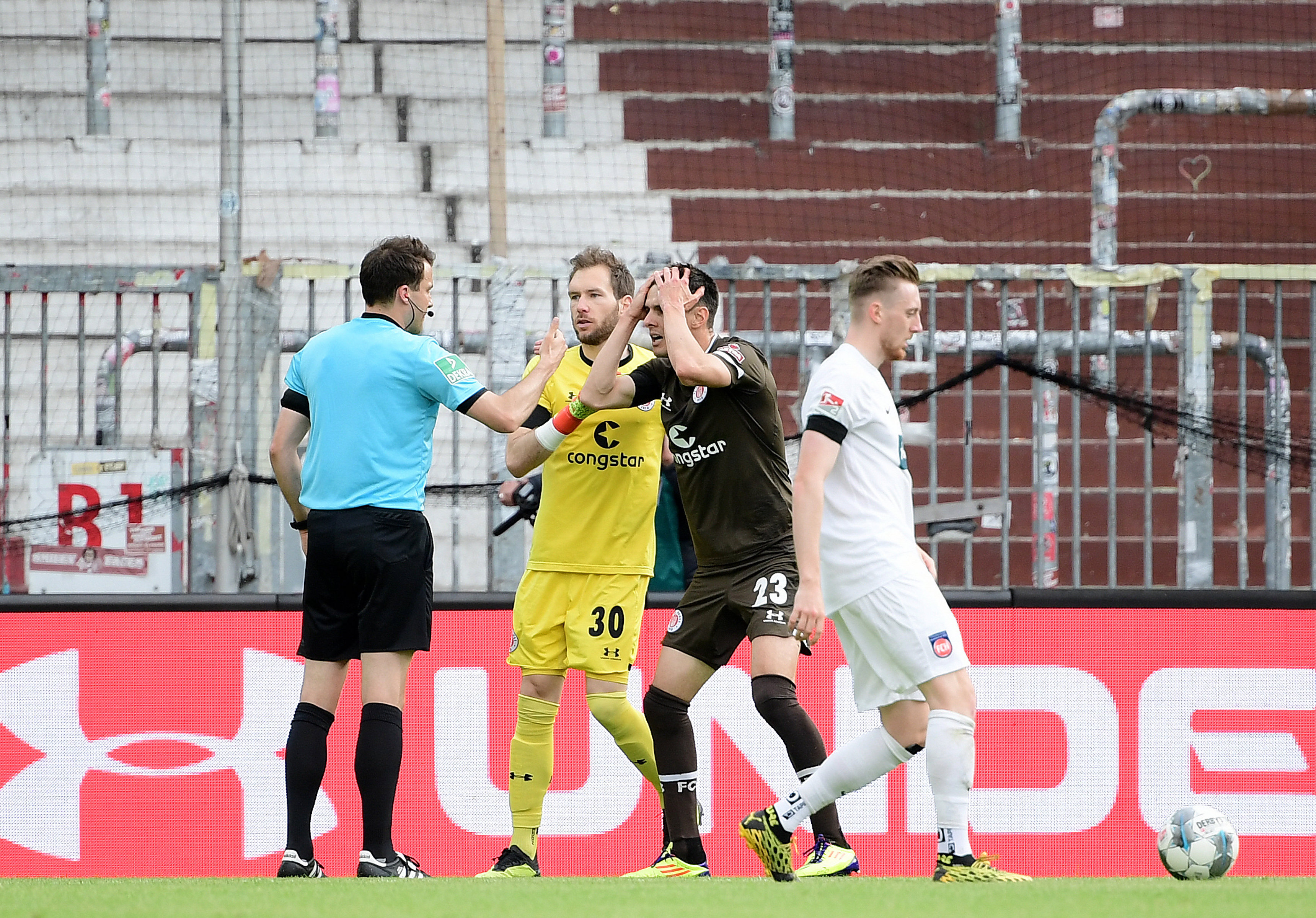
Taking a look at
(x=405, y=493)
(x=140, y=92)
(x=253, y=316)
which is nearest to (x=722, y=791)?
(x=405, y=493)

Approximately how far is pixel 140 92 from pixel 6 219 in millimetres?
1799

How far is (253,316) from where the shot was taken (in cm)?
664

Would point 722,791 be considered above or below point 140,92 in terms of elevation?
below

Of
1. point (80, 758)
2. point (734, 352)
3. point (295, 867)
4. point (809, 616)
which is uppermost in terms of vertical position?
point (734, 352)

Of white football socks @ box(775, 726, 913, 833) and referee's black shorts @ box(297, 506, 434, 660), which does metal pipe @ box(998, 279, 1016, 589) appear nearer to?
white football socks @ box(775, 726, 913, 833)

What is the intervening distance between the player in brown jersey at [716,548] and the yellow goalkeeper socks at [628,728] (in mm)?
158

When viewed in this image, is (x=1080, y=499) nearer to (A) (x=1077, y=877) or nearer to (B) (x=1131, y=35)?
(A) (x=1077, y=877)

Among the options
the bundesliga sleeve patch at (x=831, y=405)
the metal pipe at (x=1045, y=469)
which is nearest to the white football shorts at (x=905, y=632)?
the bundesliga sleeve patch at (x=831, y=405)

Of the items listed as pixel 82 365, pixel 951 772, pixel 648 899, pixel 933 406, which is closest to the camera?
pixel 648 899

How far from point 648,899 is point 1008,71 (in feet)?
30.1

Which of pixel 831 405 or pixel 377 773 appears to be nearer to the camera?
pixel 831 405

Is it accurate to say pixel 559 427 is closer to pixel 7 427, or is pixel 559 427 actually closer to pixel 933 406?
pixel 933 406

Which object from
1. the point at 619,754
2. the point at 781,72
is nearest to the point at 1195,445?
the point at 619,754

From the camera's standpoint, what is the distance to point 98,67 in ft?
37.0
